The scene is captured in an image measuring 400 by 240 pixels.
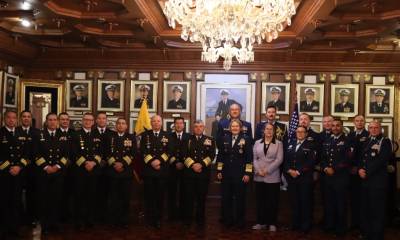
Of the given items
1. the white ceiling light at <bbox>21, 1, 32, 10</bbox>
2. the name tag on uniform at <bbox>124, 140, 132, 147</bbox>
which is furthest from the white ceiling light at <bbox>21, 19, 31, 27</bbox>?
the name tag on uniform at <bbox>124, 140, 132, 147</bbox>

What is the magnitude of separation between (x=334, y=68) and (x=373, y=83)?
96cm

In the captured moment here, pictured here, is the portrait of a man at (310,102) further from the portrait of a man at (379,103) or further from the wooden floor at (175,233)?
the wooden floor at (175,233)

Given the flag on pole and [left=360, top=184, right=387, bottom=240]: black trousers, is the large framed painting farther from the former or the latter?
[left=360, top=184, right=387, bottom=240]: black trousers

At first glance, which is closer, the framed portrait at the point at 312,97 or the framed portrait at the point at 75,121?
the framed portrait at the point at 312,97

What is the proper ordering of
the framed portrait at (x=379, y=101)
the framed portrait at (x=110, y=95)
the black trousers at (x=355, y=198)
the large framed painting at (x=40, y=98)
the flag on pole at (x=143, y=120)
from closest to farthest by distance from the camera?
the black trousers at (x=355, y=198), the flag on pole at (x=143, y=120), the large framed painting at (x=40, y=98), the framed portrait at (x=379, y=101), the framed portrait at (x=110, y=95)

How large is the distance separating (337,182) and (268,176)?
99cm

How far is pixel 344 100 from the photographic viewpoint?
10445 mm

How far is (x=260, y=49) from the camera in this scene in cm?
990

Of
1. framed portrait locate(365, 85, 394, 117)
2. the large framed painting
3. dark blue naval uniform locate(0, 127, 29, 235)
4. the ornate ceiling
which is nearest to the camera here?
dark blue naval uniform locate(0, 127, 29, 235)

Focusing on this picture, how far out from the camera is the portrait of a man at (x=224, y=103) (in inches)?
413

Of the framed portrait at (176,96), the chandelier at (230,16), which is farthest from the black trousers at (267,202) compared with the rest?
the framed portrait at (176,96)

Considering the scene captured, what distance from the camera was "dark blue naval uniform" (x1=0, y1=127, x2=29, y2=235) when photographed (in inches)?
237

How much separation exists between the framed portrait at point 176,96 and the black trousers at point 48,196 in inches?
183

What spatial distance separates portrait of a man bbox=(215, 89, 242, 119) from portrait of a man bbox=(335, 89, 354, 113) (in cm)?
246
